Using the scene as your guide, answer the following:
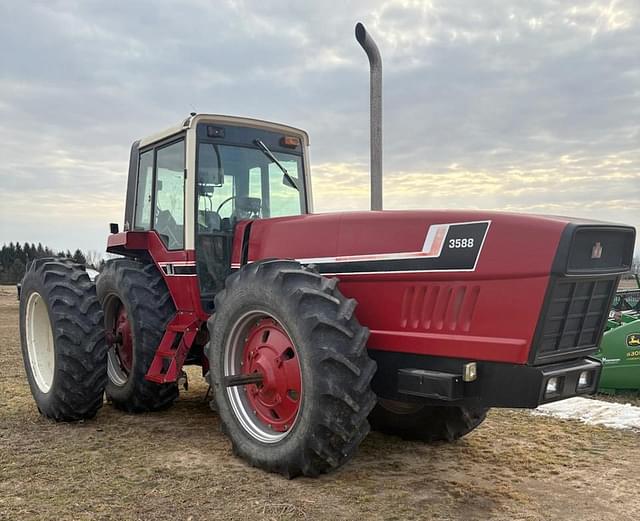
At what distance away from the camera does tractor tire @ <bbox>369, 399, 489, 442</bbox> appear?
197 inches

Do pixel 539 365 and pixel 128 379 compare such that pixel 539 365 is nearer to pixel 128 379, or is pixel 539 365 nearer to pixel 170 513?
pixel 170 513

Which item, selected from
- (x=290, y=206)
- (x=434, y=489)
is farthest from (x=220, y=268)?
(x=434, y=489)

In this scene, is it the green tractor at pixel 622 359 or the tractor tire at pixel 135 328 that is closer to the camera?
the tractor tire at pixel 135 328

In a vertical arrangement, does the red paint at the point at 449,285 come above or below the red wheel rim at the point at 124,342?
above

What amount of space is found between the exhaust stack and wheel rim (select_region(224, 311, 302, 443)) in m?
4.03

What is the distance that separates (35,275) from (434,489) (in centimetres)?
408

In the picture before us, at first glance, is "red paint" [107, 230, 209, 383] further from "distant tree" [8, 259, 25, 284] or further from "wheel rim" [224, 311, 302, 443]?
"distant tree" [8, 259, 25, 284]

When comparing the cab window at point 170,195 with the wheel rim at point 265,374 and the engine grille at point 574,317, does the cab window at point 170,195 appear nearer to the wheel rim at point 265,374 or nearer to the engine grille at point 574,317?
the wheel rim at point 265,374

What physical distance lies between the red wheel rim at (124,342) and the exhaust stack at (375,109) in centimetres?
344

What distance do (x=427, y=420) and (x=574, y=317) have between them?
5.62 feet

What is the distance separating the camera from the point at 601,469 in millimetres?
4637

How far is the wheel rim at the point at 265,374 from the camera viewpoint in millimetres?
4293

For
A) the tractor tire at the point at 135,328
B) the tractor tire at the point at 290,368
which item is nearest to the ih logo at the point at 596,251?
the tractor tire at the point at 290,368

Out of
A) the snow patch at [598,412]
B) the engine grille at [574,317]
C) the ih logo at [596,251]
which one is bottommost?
the snow patch at [598,412]
